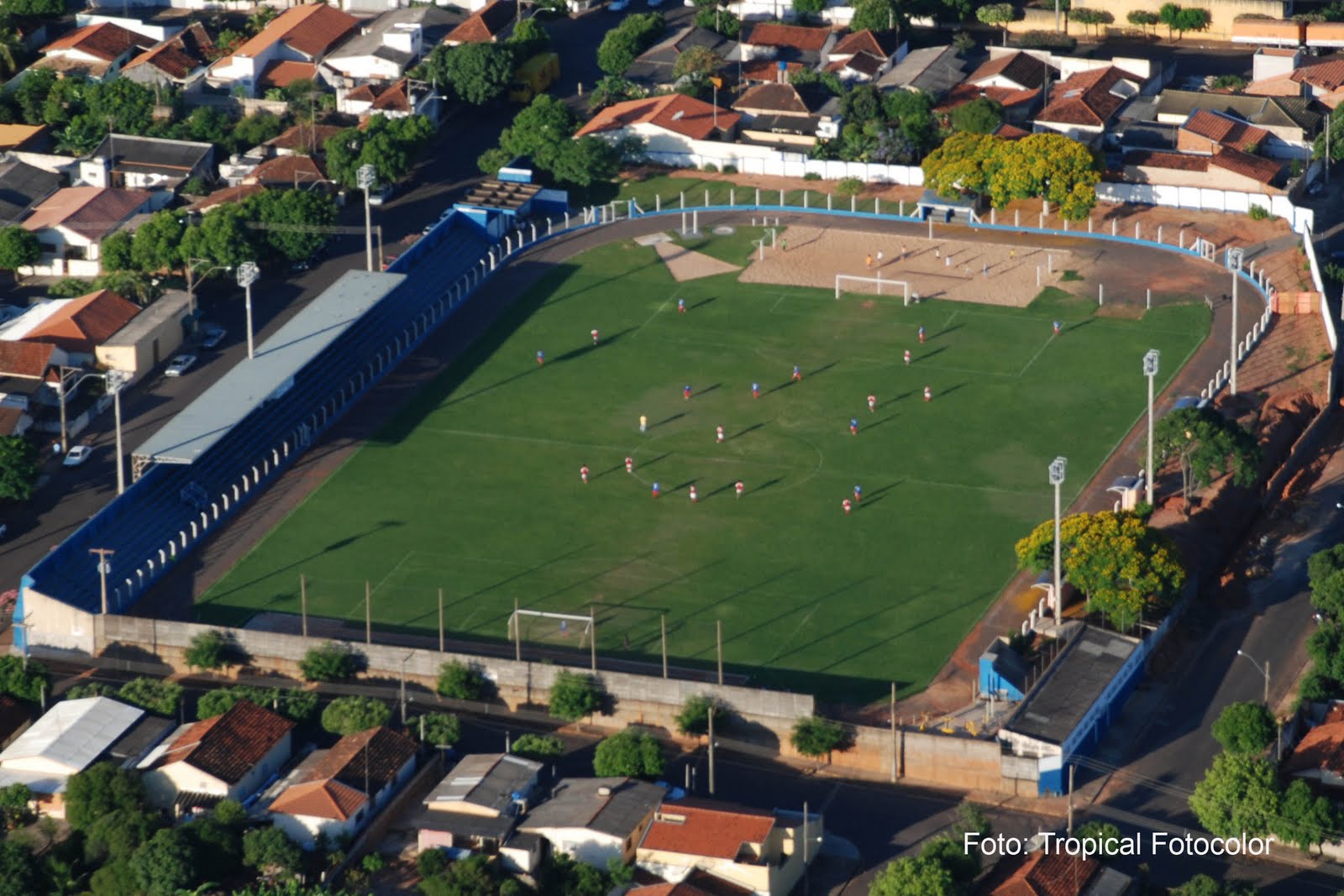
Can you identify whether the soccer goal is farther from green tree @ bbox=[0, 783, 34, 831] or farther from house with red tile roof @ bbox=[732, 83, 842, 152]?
green tree @ bbox=[0, 783, 34, 831]

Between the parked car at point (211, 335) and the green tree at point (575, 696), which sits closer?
the green tree at point (575, 696)

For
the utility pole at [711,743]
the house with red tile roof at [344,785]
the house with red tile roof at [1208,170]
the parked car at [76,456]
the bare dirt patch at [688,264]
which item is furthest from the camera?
the house with red tile roof at [1208,170]

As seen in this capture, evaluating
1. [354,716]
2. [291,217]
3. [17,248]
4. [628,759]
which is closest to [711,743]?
[628,759]

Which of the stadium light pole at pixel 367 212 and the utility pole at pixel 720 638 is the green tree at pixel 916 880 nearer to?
the utility pole at pixel 720 638

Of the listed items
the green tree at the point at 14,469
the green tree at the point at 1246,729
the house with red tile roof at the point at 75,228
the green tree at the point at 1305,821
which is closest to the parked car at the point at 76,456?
the green tree at the point at 14,469

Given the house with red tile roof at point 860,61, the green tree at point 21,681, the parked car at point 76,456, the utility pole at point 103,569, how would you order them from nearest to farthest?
the green tree at point 21,681
the utility pole at point 103,569
the parked car at point 76,456
the house with red tile roof at point 860,61

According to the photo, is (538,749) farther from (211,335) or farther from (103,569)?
(211,335)

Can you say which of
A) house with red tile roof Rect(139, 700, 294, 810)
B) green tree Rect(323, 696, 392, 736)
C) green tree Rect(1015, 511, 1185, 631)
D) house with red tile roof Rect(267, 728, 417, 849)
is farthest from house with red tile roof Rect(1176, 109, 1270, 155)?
house with red tile roof Rect(139, 700, 294, 810)
